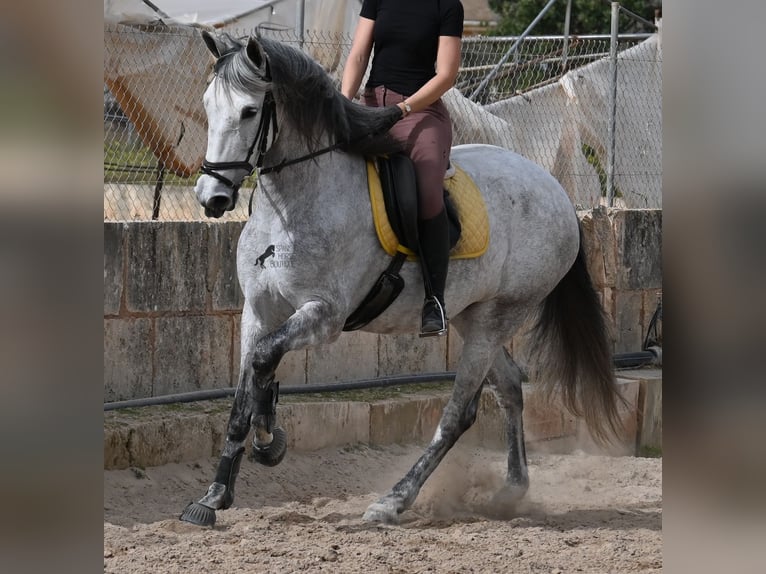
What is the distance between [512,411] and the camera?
20.9 ft

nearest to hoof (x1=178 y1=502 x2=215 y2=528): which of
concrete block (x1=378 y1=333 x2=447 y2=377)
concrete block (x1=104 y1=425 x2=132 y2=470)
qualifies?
concrete block (x1=104 y1=425 x2=132 y2=470)

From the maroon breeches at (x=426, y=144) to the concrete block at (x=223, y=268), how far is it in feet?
6.33

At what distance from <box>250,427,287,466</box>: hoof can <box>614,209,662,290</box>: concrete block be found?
4789 mm

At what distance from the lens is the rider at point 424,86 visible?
5227 mm

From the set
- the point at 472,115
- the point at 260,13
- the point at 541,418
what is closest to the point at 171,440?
the point at 541,418

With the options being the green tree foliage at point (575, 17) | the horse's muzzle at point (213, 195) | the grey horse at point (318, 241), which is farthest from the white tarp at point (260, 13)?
the green tree foliage at point (575, 17)

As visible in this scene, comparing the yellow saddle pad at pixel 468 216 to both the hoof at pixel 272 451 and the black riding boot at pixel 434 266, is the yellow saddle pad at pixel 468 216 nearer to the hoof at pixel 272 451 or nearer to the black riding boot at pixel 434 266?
the black riding boot at pixel 434 266

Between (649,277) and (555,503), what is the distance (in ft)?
11.6

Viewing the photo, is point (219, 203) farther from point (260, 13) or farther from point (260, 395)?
point (260, 13)

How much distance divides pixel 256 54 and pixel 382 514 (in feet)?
7.64

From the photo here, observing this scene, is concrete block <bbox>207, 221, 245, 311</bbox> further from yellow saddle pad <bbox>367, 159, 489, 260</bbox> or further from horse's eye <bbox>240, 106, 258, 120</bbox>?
horse's eye <bbox>240, 106, 258, 120</bbox>
